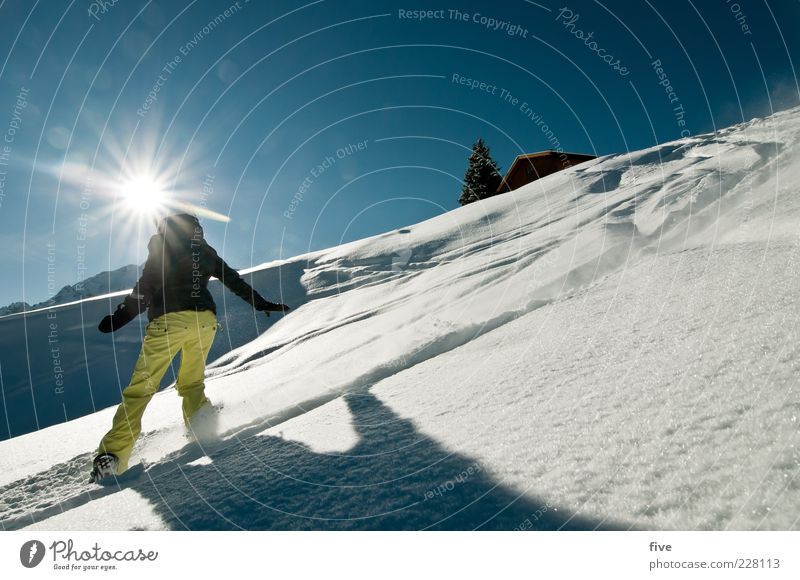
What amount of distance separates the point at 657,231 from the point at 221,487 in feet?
16.3

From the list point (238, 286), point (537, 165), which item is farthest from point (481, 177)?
point (238, 286)

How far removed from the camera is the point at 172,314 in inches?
125

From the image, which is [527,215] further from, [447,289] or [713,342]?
[713,342]

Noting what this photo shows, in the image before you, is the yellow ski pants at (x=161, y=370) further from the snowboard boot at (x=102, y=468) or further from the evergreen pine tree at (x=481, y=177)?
the evergreen pine tree at (x=481, y=177)

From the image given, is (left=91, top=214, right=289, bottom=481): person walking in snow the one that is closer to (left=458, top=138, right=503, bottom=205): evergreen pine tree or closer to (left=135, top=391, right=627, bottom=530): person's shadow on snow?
(left=135, top=391, right=627, bottom=530): person's shadow on snow

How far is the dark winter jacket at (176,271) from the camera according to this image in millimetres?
3197

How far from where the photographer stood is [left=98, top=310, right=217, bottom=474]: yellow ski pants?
2.69 metres

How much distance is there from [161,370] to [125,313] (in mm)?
612

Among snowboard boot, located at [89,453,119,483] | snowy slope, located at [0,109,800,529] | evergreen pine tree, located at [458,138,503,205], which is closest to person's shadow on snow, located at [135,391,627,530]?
snowy slope, located at [0,109,800,529]

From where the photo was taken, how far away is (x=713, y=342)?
77.6 inches

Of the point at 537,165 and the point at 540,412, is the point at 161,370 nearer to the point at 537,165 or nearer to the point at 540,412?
the point at 540,412
